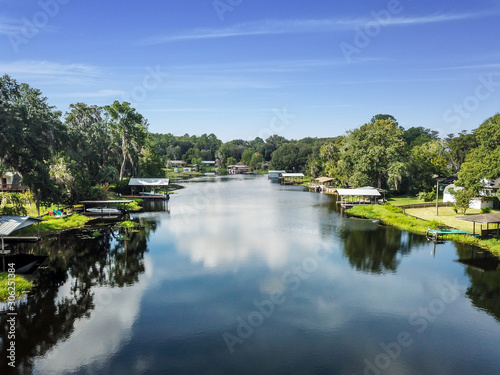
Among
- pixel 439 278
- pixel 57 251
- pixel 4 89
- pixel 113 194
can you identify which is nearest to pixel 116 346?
pixel 57 251

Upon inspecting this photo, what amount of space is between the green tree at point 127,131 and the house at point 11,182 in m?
17.9

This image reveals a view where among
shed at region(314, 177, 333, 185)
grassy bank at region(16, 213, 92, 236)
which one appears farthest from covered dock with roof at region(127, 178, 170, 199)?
shed at region(314, 177, 333, 185)

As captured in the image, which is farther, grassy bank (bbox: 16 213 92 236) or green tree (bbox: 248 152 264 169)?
green tree (bbox: 248 152 264 169)

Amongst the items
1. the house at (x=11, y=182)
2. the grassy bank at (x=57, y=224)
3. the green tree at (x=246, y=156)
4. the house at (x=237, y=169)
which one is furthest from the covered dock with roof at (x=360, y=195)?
the green tree at (x=246, y=156)

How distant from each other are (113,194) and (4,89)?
112 ft

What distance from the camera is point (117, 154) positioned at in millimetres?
73688

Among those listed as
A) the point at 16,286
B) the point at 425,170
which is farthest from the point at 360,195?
the point at 16,286

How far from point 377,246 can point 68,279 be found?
2553 centimetres

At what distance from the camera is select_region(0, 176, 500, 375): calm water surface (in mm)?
15109

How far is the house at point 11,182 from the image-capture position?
2293 inches

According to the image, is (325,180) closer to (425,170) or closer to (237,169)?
(425,170)

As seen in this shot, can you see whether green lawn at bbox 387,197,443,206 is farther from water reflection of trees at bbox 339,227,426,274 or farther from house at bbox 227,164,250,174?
house at bbox 227,164,250,174

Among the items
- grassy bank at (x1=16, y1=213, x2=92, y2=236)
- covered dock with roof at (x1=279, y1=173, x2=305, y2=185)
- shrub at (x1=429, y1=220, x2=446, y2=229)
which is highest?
covered dock with roof at (x1=279, y1=173, x2=305, y2=185)

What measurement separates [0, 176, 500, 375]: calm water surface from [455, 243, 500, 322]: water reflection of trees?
0.13 m
